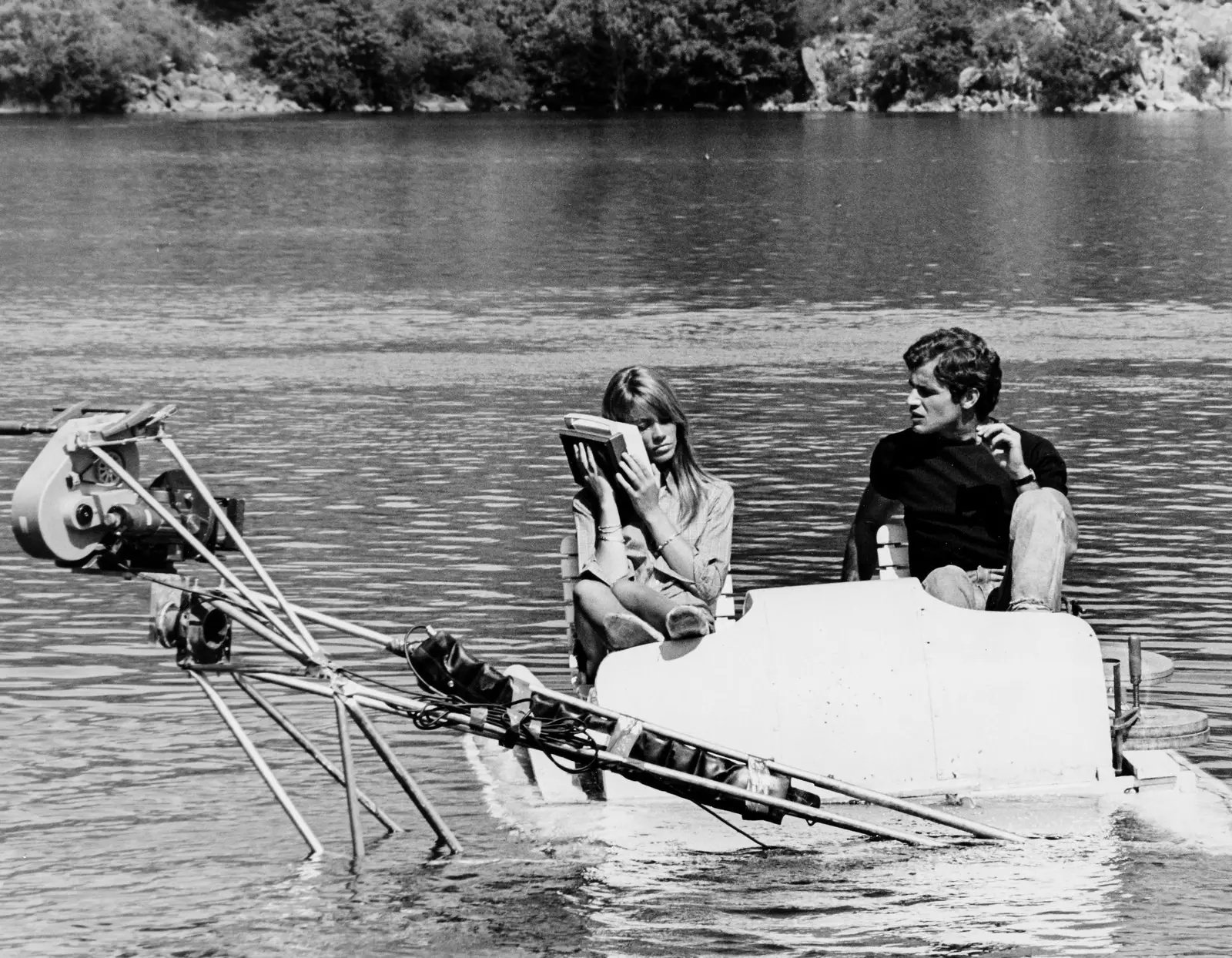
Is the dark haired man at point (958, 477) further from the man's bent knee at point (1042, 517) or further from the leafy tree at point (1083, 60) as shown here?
the leafy tree at point (1083, 60)

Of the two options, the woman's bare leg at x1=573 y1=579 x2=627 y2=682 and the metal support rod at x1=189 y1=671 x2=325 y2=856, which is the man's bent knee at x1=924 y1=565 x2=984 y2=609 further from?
the metal support rod at x1=189 y1=671 x2=325 y2=856

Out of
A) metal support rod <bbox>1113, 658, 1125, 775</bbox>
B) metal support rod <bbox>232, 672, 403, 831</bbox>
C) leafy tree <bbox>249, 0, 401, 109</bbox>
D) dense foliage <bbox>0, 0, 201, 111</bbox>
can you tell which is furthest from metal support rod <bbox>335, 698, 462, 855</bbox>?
leafy tree <bbox>249, 0, 401, 109</bbox>

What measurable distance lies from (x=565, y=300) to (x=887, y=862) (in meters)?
28.0

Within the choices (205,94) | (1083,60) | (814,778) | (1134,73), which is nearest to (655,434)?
(814,778)

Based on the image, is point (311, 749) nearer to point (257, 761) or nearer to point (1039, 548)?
point (257, 761)

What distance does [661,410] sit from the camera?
382 inches

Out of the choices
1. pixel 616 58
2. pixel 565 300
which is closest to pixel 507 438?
pixel 565 300

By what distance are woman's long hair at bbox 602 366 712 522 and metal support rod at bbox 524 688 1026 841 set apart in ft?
3.98

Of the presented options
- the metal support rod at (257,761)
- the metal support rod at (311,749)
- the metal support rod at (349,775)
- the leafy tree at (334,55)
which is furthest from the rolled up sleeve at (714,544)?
the leafy tree at (334,55)

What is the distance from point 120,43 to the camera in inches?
6973

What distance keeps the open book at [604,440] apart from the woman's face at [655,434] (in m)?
0.12

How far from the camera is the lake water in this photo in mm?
8734

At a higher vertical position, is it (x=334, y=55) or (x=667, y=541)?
(x=334, y=55)

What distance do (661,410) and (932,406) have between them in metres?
1.12
